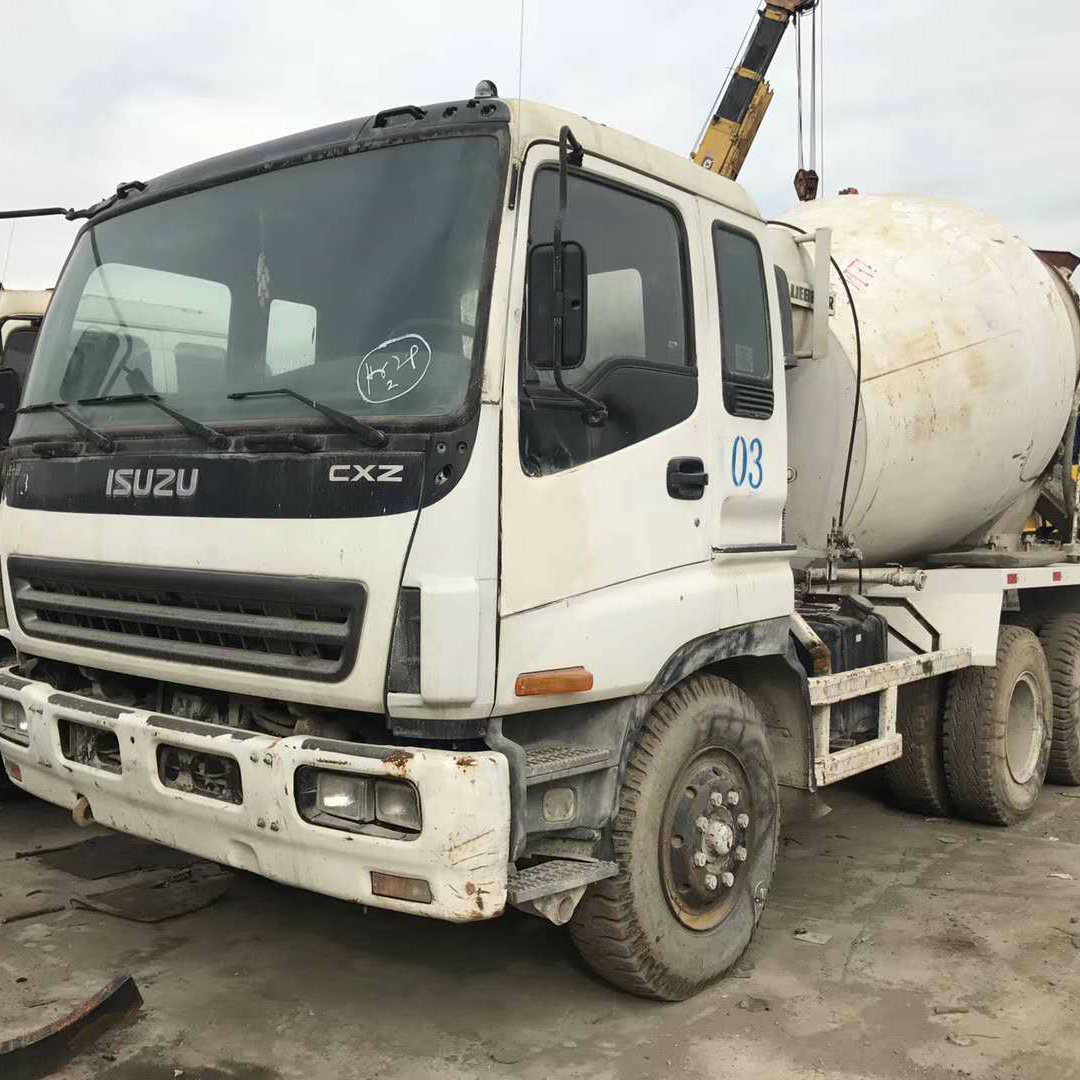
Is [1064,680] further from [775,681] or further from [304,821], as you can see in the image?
[304,821]

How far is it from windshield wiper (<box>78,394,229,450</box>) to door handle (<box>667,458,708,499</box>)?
4.53 ft

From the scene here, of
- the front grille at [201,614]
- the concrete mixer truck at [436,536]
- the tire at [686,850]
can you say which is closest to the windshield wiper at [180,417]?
the concrete mixer truck at [436,536]

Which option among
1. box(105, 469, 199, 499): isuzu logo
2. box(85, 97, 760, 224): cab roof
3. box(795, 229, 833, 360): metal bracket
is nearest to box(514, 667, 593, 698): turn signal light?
box(105, 469, 199, 499): isuzu logo

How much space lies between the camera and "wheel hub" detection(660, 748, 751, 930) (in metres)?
3.81

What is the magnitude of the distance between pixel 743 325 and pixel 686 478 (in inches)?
28.7

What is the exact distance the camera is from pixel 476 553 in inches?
122

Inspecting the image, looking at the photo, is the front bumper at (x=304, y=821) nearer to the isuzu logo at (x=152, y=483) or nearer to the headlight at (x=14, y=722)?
the headlight at (x=14, y=722)

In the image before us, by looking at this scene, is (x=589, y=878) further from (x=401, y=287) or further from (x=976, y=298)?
(x=976, y=298)

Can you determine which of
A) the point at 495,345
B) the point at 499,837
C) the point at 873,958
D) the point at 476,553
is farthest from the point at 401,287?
the point at 873,958

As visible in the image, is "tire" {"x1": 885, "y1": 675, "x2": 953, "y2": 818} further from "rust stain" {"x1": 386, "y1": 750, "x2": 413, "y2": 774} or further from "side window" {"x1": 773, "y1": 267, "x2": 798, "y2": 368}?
"rust stain" {"x1": 386, "y1": 750, "x2": 413, "y2": 774}

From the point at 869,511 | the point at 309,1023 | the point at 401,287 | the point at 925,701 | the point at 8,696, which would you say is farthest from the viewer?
the point at 925,701

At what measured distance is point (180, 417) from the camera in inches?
141

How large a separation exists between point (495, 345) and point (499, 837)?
1313mm

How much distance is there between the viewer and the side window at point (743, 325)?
4.09 meters
